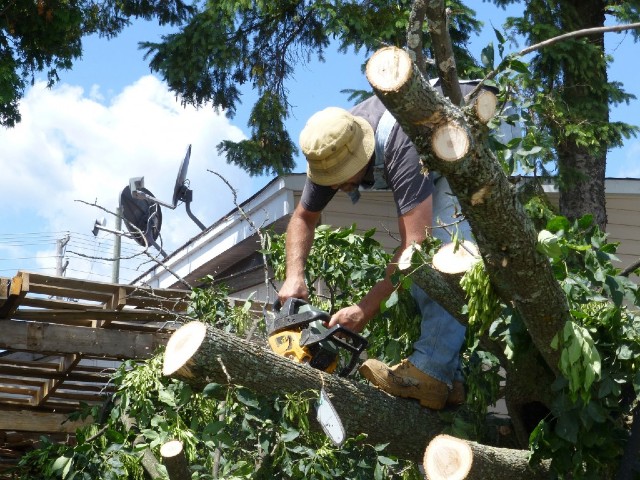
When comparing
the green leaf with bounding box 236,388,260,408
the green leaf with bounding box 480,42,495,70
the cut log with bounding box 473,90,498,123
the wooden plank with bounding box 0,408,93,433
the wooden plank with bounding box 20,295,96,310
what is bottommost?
the green leaf with bounding box 236,388,260,408

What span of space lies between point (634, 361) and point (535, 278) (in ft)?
2.38

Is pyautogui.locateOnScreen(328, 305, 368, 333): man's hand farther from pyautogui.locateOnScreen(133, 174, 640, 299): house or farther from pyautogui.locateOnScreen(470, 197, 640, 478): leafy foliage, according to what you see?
pyautogui.locateOnScreen(133, 174, 640, 299): house

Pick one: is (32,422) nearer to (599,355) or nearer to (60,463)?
(60,463)

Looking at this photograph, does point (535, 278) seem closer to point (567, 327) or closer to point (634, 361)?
point (567, 327)

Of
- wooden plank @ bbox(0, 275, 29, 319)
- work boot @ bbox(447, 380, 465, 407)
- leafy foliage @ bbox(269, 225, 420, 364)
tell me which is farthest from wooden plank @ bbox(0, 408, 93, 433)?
work boot @ bbox(447, 380, 465, 407)

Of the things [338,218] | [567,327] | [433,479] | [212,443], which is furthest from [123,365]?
[338,218]

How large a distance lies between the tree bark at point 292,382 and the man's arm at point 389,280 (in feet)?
1.04

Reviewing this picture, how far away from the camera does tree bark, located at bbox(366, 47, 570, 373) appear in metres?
3.02

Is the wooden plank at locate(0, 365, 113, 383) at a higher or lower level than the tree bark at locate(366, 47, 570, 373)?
higher

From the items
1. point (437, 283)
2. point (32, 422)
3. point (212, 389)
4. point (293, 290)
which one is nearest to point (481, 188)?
point (437, 283)

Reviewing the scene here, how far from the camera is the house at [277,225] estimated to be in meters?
8.59

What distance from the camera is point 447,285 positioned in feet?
13.2

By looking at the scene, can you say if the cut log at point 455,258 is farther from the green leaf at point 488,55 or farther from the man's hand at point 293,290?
the man's hand at point 293,290

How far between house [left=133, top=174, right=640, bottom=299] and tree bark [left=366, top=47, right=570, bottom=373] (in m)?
4.97
